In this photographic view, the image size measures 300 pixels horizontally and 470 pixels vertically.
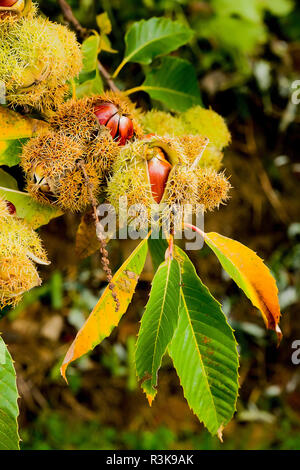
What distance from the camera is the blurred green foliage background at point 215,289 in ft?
5.65

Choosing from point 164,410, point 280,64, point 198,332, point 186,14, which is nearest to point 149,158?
point 198,332

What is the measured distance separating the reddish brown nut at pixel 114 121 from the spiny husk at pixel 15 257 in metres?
0.19

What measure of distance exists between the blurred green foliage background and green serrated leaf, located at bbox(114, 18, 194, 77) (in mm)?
511

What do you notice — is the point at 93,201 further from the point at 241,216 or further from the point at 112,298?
the point at 241,216

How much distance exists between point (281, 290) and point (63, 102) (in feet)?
4.99

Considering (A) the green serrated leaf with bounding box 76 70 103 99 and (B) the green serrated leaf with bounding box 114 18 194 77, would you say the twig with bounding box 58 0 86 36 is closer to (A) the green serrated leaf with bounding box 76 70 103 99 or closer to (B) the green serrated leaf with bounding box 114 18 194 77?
(B) the green serrated leaf with bounding box 114 18 194 77

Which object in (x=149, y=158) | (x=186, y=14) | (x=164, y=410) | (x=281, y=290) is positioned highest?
(x=149, y=158)

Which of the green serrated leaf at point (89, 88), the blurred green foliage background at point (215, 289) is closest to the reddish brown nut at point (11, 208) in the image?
the green serrated leaf at point (89, 88)

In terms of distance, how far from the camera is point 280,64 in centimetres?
223

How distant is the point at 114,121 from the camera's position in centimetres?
69

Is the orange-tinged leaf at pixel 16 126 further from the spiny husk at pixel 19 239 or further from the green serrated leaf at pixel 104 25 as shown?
the green serrated leaf at pixel 104 25

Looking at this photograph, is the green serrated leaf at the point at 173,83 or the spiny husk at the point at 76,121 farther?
the green serrated leaf at the point at 173,83
